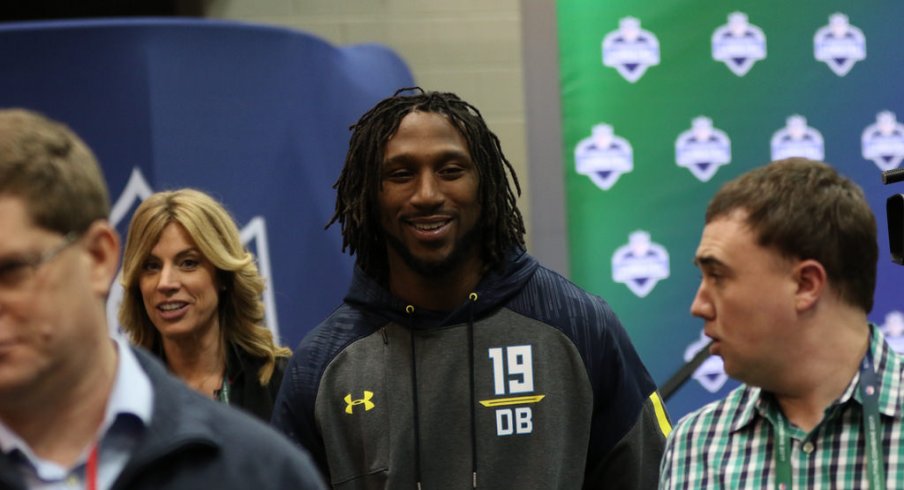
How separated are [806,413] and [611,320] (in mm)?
763

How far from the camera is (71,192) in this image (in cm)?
161

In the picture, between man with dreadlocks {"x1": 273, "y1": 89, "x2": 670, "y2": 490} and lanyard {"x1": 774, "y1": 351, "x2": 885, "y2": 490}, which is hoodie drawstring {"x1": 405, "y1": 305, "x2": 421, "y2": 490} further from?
lanyard {"x1": 774, "y1": 351, "x2": 885, "y2": 490}

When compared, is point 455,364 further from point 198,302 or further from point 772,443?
point 198,302

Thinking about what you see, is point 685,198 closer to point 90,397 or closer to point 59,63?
point 59,63

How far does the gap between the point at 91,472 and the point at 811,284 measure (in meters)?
1.19

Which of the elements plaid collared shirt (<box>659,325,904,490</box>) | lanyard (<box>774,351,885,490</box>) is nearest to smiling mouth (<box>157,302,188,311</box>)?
plaid collared shirt (<box>659,325,904,490</box>)

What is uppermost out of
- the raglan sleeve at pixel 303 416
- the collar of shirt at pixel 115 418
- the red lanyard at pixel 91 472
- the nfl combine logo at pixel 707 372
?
the collar of shirt at pixel 115 418

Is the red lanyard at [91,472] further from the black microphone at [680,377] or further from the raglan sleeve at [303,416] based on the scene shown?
the black microphone at [680,377]

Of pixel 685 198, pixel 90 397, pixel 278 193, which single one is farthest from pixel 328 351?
pixel 685 198

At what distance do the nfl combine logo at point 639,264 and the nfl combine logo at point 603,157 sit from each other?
0.27m

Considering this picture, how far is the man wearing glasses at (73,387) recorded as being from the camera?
1.56 m

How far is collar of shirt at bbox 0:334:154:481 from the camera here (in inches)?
62.0

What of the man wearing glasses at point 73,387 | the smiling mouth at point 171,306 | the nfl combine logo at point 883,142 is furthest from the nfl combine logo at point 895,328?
the man wearing glasses at point 73,387

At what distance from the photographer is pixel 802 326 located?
221cm
